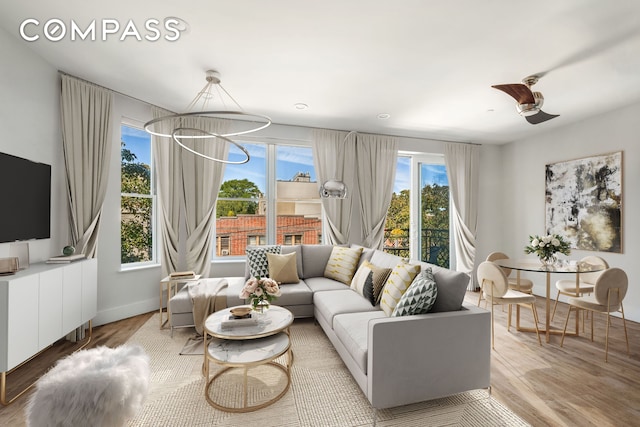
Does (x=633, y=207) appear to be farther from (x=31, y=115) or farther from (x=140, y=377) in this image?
(x=31, y=115)

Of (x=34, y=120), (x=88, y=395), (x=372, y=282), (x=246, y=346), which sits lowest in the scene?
(x=246, y=346)

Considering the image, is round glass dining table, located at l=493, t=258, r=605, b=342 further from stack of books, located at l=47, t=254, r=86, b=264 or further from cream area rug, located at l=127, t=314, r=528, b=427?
stack of books, located at l=47, t=254, r=86, b=264

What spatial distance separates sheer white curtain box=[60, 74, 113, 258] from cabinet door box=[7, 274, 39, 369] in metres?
1.07

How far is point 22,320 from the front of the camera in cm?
214

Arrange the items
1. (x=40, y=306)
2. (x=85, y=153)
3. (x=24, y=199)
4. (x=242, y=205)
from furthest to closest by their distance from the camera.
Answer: (x=242, y=205), (x=85, y=153), (x=24, y=199), (x=40, y=306)

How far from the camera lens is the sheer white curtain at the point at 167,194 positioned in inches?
158

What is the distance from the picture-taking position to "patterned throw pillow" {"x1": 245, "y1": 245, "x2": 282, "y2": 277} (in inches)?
149

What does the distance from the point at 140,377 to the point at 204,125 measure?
3603 mm

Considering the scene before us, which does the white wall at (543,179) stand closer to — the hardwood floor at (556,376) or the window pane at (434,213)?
the window pane at (434,213)

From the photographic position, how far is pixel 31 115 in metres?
2.76

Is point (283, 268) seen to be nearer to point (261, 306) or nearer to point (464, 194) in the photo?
point (261, 306)

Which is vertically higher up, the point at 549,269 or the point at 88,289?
the point at 549,269

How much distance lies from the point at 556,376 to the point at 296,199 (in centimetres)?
377

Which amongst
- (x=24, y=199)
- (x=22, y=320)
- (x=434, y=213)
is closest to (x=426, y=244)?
(x=434, y=213)
